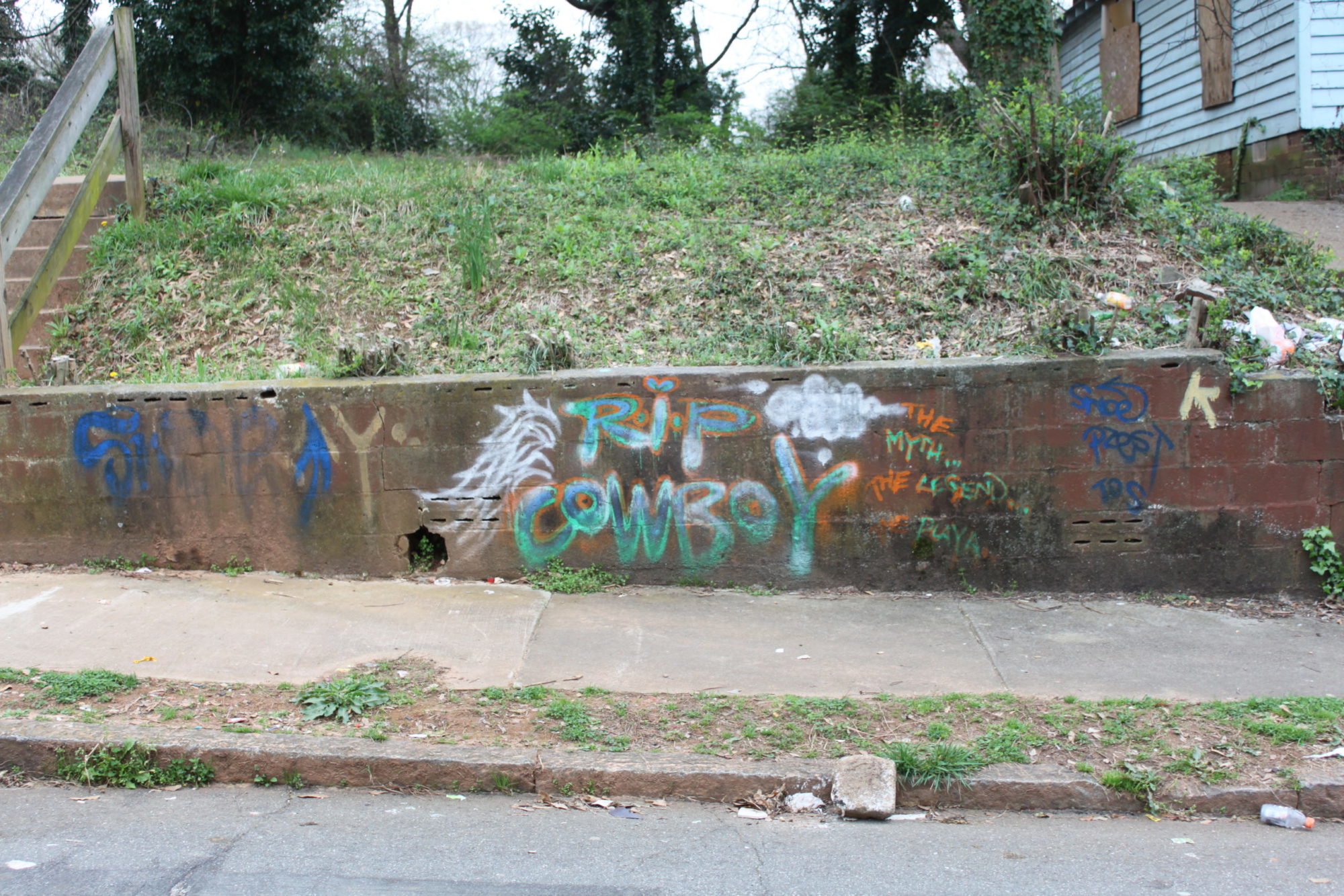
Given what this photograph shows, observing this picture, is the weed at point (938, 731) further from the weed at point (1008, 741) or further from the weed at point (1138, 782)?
the weed at point (1138, 782)

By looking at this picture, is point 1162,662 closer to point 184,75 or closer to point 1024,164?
point 1024,164

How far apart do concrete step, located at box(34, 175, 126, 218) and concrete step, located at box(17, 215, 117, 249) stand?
0.46 ft

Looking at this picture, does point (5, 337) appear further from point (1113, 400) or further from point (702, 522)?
point (1113, 400)

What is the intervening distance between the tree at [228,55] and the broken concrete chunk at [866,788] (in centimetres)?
1674

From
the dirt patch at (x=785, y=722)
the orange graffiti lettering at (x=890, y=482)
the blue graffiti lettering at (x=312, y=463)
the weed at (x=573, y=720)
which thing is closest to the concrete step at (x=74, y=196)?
the blue graffiti lettering at (x=312, y=463)

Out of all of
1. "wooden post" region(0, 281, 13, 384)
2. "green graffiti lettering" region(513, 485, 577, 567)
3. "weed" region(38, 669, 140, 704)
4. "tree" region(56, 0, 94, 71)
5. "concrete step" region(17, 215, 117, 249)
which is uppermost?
"tree" region(56, 0, 94, 71)

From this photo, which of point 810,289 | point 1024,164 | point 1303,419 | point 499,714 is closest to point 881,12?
point 1024,164

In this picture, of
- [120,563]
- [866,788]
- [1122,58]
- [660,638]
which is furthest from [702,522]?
[1122,58]

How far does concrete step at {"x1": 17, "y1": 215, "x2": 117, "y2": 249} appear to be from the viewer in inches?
324

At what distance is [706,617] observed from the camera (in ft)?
18.3

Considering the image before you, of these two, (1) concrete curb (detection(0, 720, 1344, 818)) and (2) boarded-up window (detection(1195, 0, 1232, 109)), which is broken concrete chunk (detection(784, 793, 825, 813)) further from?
(2) boarded-up window (detection(1195, 0, 1232, 109))

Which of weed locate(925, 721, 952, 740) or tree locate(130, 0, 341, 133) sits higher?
tree locate(130, 0, 341, 133)

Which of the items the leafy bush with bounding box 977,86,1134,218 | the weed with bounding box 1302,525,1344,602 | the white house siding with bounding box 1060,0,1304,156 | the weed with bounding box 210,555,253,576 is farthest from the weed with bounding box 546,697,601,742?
the white house siding with bounding box 1060,0,1304,156

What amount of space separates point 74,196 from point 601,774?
7.67m
